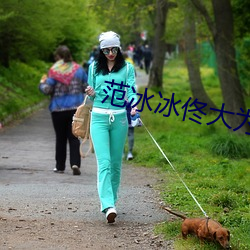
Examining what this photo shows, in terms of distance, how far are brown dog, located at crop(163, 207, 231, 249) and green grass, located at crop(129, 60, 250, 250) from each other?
81mm

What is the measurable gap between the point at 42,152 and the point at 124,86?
7140mm

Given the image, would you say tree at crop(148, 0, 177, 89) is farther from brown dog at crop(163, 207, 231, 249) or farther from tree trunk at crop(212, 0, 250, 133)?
brown dog at crop(163, 207, 231, 249)

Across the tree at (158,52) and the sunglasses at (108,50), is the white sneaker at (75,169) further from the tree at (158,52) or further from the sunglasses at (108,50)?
the tree at (158,52)

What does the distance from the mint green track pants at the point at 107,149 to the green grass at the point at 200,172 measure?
0.62 m

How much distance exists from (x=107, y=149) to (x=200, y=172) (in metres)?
4.04

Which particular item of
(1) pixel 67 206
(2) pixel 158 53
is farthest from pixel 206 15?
(2) pixel 158 53

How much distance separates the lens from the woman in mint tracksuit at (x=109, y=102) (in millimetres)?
7539

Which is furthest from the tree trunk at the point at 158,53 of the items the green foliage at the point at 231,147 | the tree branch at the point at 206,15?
the green foliage at the point at 231,147

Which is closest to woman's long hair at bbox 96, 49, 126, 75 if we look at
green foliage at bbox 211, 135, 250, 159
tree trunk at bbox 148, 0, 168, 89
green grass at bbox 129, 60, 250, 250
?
green grass at bbox 129, 60, 250, 250

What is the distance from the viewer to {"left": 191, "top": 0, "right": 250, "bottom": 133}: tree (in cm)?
1611

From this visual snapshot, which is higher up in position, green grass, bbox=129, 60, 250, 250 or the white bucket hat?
the white bucket hat

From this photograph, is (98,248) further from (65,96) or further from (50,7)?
(50,7)

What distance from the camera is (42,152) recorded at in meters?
14.5

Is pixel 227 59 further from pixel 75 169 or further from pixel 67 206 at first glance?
pixel 67 206
